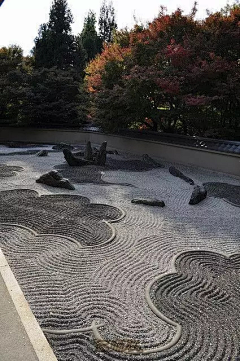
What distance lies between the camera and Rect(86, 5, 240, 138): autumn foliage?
1057cm

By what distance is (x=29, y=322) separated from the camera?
2.43 meters

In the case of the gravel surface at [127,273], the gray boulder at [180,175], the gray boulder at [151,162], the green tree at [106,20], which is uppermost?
the green tree at [106,20]

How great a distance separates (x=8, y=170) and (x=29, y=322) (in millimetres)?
7955

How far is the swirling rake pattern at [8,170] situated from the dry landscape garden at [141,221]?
0.04 meters

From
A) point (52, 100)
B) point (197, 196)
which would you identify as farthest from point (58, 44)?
point (197, 196)

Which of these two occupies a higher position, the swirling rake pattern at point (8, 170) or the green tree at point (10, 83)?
the green tree at point (10, 83)

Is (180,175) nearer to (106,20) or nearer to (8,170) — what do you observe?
(8,170)

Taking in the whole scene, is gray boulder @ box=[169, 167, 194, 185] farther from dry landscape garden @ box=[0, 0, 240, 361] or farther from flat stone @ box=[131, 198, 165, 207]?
flat stone @ box=[131, 198, 165, 207]

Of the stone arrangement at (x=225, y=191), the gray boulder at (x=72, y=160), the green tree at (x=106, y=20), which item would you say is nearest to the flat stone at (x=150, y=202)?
the stone arrangement at (x=225, y=191)

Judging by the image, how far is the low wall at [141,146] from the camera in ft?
34.6

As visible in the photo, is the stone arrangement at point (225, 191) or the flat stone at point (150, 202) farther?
the stone arrangement at point (225, 191)

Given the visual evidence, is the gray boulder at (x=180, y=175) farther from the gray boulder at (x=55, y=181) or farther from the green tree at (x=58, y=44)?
the green tree at (x=58, y=44)

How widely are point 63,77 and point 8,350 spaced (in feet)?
→ 62.2

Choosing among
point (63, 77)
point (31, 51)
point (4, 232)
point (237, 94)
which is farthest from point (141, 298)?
point (31, 51)
